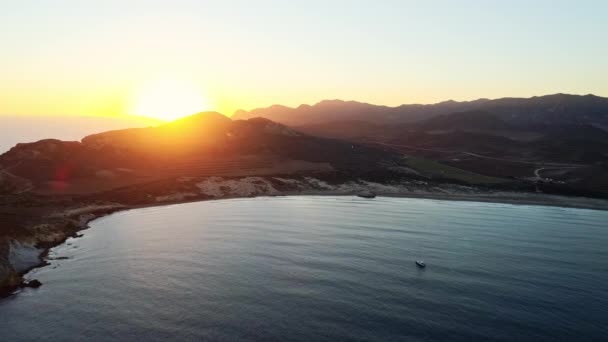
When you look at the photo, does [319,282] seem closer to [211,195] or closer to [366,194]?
[211,195]

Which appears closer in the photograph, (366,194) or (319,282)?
(319,282)

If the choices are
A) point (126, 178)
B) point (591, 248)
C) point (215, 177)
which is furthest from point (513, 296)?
point (126, 178)

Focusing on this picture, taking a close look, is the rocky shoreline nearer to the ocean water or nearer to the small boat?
the small boat

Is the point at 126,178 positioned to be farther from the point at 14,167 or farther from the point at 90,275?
the point at 90,275

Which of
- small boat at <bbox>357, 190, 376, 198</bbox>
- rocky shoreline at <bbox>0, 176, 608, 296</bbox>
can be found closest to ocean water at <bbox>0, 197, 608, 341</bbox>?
rocky shoreline at <bbox>0, 176, 608, 296</bbox>

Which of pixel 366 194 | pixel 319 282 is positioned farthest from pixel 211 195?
pixel 319 282

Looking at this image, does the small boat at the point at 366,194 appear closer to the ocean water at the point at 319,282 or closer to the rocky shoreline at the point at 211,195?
the rocky shoreline at the point at 211,195

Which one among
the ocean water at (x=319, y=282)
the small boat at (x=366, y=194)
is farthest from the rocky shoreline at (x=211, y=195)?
the ocean water at (x=319, y=282)
